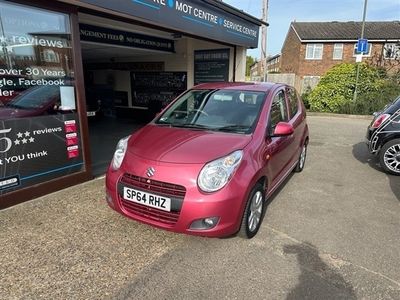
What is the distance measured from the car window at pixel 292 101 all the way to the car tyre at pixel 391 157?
1.84 meters

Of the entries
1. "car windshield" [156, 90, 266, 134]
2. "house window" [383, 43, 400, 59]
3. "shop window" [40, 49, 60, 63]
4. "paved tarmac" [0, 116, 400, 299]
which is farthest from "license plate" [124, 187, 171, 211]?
"house window" [383, 43, 400, 59]

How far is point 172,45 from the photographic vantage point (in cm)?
905

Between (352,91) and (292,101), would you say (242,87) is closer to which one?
(292,101)

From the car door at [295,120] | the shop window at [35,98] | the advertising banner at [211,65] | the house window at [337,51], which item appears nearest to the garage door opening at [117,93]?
the advertising banner at [211,65]

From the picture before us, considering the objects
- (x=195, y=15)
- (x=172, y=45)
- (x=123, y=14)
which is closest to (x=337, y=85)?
(x=172, y=45)

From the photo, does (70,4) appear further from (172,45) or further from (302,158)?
(172,45)

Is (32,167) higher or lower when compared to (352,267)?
higher

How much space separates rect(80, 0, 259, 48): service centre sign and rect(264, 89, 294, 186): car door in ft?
8.48

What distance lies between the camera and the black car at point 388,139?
17.4 feet

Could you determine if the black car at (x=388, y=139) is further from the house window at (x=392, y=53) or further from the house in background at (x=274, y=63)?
the house in background at (x=274, y=63)

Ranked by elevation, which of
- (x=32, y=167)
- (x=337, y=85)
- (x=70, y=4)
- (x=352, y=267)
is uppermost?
(x=70, y=4)

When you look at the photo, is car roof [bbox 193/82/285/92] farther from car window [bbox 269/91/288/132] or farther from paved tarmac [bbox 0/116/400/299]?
paved tarmac [bbox 0/116/400/299]

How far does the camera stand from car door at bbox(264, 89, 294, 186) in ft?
11.0

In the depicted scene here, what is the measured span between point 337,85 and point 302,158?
1042 cm
